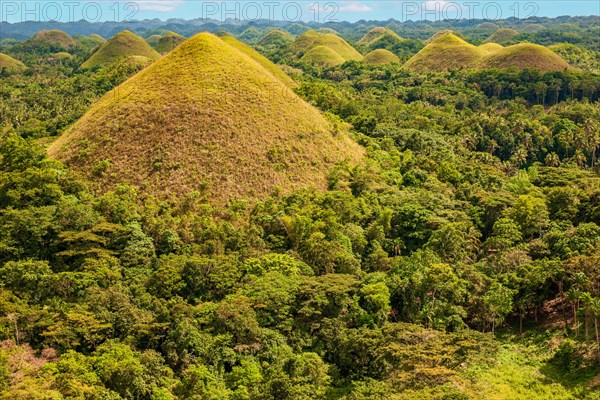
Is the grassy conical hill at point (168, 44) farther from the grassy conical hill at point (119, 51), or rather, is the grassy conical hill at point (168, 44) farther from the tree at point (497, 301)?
the tree at point (497, 301)

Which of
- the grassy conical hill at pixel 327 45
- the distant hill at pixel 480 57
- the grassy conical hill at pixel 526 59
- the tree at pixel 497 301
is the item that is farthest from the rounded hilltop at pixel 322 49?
the tree at pixel 497 301

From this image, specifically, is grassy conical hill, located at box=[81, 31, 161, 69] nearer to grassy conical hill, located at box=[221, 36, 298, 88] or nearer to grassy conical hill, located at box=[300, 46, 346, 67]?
grassy conical hill, located at box=[300, 46, 346, 67]

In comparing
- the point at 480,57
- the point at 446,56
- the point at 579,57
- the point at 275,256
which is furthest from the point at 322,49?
the point at 275,256

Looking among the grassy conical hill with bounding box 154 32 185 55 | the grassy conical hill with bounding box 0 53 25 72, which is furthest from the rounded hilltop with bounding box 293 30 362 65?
the grassy conical hill with bounding box 0 53 25 72

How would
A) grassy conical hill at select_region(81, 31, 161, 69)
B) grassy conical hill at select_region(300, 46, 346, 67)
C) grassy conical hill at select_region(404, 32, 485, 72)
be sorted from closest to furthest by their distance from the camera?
grassy conical hill at select_region(404, 32, 485, 72), grassy conical hill at select_region(81, 31, 161, 69), grassy conical hill at select_region(300, 46, 346, 67)

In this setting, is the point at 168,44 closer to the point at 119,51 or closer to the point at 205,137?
the point at 119,51

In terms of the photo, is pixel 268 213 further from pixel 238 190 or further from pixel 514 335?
pixel 514 335
